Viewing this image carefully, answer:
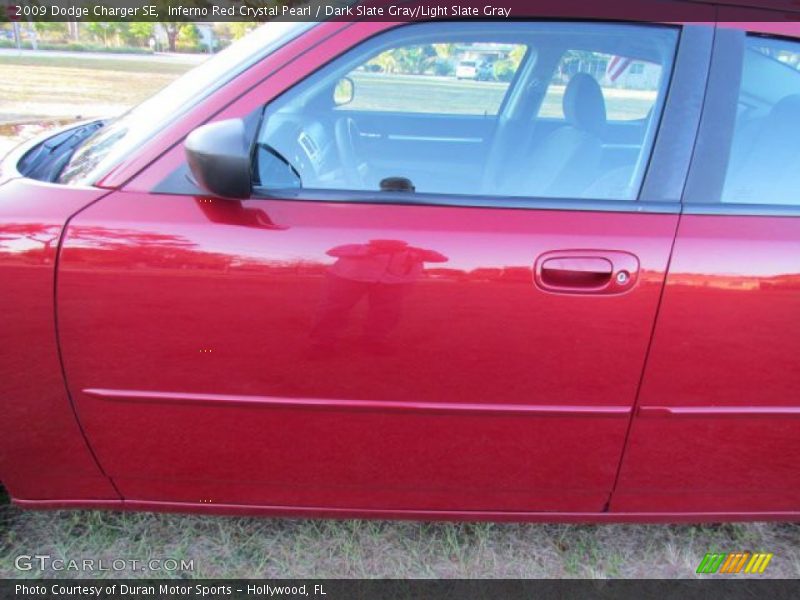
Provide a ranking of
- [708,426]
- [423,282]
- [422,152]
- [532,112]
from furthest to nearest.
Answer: [532,112]
[422,152]
[708,426]
[423,282]

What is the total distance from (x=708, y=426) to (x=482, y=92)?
57.6 inches

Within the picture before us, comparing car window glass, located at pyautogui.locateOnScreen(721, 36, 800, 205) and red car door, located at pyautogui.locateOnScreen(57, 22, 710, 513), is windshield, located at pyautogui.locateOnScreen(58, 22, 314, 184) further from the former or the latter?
car window glass, located at pyautogui.locateOnScreen(721, 36, 800, 205)

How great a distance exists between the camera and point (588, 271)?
4.64ft

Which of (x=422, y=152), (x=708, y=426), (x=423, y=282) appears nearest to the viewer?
(x=423, y=282)

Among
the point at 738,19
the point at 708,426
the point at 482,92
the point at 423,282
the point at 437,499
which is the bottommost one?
the point at 437,499

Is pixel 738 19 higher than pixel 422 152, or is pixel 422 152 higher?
pixel 738 19

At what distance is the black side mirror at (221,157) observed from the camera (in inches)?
52.7

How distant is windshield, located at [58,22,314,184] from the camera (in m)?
1.50
